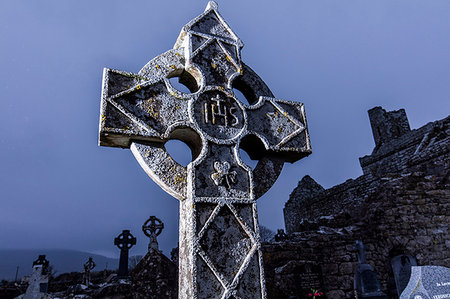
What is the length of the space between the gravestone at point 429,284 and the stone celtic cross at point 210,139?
2008 millimetres

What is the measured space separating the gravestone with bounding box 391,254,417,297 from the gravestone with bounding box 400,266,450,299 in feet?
14.6

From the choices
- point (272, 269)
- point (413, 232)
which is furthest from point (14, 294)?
point (413, 232)

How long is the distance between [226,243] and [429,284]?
2.62m

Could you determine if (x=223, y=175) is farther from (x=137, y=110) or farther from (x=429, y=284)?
(x=429, y=284)

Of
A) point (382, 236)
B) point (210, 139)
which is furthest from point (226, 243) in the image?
point (382, 236)

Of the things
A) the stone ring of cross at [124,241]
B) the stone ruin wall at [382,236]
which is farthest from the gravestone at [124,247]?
the stone ruin wall at [382,236]

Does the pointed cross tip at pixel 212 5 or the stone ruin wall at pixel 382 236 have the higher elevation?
the pointed cross tip at pixel 212 5

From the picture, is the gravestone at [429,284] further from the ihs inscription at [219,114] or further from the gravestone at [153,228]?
the gravestone at [153,228]

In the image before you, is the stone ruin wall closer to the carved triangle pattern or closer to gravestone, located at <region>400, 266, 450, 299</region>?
gravestone, located at <region>400, 266, 450, 299</region>

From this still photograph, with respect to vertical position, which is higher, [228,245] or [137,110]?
→ [137,110]

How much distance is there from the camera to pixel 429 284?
322 cm

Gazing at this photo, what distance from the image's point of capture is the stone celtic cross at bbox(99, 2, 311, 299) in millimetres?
2174

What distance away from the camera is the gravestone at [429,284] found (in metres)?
3.14

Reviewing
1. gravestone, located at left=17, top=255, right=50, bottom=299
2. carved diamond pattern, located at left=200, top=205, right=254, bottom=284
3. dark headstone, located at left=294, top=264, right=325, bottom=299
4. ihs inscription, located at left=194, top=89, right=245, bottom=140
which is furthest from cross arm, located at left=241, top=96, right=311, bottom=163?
gravestone, located at left=17, top=255, right=50, bottom=299
